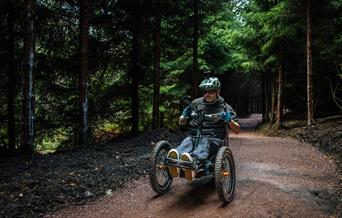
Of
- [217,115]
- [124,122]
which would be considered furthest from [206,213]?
[124,122]

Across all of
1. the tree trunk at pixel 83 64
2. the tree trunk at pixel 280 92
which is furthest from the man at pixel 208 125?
the tree trunk at pixel 280 92

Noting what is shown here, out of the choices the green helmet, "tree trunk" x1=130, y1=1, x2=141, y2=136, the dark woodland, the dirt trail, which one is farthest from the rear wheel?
"tree trunk" x1=130, y1=1, x2=141, y2=136

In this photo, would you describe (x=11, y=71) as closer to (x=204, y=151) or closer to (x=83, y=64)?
(x=83, y=64)

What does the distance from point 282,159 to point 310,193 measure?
10.8 feet

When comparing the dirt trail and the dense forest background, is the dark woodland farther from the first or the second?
the dirt trail

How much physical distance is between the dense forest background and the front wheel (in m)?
5.24

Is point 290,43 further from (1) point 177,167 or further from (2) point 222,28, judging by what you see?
(1) point 177,167

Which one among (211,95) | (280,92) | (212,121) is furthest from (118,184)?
(280,92)

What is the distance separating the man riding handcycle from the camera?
243 inches

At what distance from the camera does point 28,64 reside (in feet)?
30.6

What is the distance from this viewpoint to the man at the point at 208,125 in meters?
6.47

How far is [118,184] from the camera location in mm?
7629

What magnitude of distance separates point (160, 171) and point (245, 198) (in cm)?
159

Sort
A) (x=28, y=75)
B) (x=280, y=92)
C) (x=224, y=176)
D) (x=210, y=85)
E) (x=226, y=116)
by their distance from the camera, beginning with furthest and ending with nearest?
(x=280, y=92) < (x=28, y=75) < (x=210, y=85) < (x=226, y=116) < (x=224, y=176)
